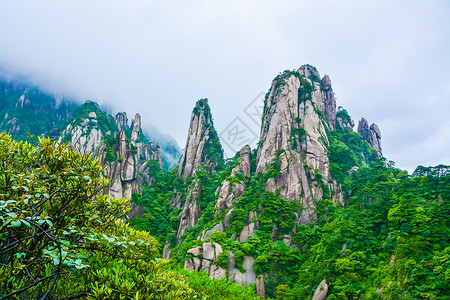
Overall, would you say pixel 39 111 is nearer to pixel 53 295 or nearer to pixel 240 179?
pixel 240 179

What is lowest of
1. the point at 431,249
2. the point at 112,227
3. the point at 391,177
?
the point at 112,227

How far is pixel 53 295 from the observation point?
3279 mm

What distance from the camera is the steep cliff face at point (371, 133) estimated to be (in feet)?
176

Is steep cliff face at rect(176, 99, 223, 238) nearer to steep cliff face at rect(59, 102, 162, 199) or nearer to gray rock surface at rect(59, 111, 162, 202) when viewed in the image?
gray rock surface at rect(59, 111, 162, 202)

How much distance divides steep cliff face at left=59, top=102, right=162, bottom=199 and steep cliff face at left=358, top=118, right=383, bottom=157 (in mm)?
46672

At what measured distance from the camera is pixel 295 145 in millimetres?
34594

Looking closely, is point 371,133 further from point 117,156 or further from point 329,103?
point 117,156

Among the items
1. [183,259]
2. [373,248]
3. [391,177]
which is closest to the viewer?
[373,248]

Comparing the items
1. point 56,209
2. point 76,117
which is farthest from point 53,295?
point 76,117

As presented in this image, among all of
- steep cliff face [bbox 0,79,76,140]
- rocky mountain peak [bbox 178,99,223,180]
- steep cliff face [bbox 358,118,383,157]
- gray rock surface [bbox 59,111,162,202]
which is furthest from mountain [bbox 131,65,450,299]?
steep cliff face [bbox 0,79,76,140]

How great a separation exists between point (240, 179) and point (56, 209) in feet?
103

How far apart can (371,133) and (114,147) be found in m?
51.9

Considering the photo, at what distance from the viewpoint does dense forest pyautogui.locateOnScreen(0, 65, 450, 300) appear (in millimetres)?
3196

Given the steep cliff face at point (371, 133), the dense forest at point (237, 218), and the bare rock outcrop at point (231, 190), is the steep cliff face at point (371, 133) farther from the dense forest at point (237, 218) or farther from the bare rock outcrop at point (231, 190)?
the bare rock outcrop at point (231, 190)
